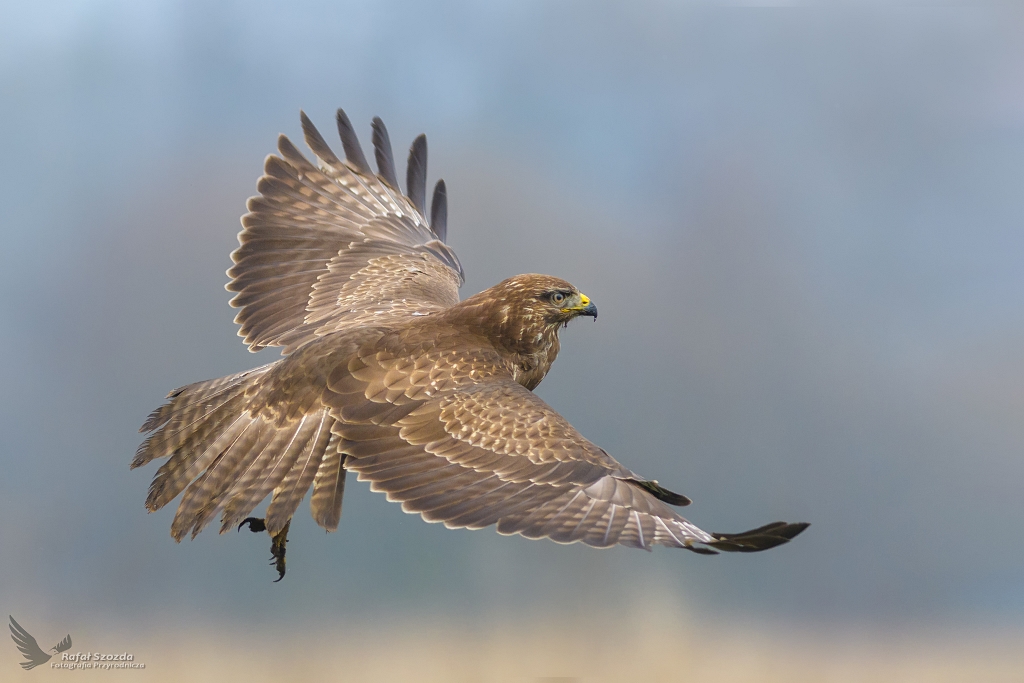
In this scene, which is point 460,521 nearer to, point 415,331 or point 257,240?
point 415,331

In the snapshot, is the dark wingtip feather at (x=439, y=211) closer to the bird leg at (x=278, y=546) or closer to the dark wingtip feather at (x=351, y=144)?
the dark wingtip feather at (x=351, y=144)

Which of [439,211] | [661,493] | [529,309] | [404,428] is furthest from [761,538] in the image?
[439,211]

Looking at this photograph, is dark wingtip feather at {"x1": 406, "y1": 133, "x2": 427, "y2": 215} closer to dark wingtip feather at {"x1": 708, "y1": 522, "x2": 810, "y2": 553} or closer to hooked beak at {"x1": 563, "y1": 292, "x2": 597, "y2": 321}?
hooked beak at {"x1": 563, "y1": 292, "x2": 597, "y2": 321}

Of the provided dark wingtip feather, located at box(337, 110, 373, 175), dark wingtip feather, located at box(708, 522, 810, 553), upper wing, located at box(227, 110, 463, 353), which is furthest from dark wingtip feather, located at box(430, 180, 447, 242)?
dark wingtip feather, located at box(708, 522, 810, 553)

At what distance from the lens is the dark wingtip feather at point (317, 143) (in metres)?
5.18

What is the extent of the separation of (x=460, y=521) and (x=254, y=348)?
1916 mm

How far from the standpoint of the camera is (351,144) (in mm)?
5324

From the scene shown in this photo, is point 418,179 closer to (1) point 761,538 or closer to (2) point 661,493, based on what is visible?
(2) point 661,493

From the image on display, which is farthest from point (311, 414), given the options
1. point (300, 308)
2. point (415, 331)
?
point (300, 308)

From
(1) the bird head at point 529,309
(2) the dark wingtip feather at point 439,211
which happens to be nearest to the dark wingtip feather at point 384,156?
(2) the dark wingtip feather at point 439,211

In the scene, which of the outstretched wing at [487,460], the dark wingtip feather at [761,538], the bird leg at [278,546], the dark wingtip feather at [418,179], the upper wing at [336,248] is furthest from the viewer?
the dark wingtip feather at [418,179]

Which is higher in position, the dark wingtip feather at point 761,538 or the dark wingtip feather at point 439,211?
the dark wingtip feather at point 439,211

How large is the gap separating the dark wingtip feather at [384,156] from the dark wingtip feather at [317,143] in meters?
0.25

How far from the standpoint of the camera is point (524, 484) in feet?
10.4
